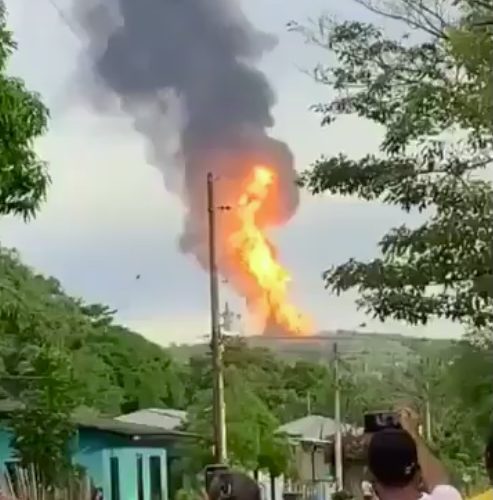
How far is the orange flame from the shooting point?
13266 millimetres

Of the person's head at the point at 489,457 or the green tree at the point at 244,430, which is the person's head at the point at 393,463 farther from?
the green tree at the point at 244,430

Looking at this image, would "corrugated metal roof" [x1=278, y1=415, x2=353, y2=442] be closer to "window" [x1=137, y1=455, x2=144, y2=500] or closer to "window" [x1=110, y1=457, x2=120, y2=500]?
"window" [x1=137, y1=455, x2=144, y2=500]

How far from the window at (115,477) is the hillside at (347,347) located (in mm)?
1908

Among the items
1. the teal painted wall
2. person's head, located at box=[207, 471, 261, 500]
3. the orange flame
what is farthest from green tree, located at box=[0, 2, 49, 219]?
person's head, located at box=[207, 471, 261, 500]

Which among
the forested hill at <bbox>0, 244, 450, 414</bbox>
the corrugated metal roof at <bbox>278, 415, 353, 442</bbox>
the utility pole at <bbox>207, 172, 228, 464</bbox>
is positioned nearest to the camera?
the forested hill at <bbox>0, 244, 450, 414</bbox>

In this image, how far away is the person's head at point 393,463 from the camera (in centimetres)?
269

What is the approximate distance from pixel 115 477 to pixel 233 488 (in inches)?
488

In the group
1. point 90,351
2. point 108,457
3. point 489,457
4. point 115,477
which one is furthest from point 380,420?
point 90,351

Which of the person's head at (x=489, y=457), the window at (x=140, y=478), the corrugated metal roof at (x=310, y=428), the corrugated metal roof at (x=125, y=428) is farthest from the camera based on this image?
the corrugated metal roof at (x=310, y=428)

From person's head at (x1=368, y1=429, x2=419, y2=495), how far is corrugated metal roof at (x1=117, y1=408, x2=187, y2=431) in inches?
547

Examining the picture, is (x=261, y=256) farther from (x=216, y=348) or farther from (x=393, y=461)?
(x=393, y=461)

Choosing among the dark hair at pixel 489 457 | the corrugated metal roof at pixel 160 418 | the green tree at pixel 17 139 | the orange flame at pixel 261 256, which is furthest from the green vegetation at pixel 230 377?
the dark hair at pixel 489 457

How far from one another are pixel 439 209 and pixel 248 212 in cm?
603

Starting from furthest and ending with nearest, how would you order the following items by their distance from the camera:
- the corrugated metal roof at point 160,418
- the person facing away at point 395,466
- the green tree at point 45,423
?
the corrugated metal roof at point 160,418 → the green tree at point 45,423 → the person facing away at point 395,466
